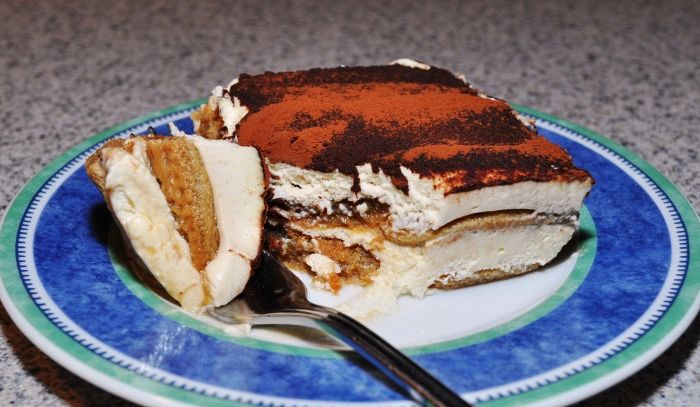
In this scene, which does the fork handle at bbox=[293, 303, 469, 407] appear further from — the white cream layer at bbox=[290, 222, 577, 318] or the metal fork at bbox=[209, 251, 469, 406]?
the white cream layer at bbox=[290, 222, 577, 318]

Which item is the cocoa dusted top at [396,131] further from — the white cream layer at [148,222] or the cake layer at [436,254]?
the white cream layer at [148,222]

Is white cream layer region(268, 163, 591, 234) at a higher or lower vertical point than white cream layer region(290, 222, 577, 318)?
higher

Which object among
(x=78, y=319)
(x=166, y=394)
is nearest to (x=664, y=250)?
(x=166, y=394)

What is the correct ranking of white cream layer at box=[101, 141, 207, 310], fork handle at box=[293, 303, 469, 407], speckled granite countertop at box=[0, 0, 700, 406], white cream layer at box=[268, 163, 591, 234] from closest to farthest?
fork handle at box=[293, 303, 469, 407] < white cream layer at box=[101, 141, 207, 310] < white cream layer at box=[268, 163, 591, 234] < speckled granite countertop at box=[0, 0, 700, 406]

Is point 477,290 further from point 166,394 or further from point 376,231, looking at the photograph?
point 166,394

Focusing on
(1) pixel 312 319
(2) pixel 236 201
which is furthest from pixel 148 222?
(1) pixel 312 319

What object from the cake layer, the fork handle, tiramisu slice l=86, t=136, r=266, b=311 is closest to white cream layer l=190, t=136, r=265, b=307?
tiramisu slice l=86, t=136, r=266, b=311

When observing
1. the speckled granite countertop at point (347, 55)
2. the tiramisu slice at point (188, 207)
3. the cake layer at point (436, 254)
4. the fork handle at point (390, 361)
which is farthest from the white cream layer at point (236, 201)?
the speckled granite countertop at point (347, 55)
